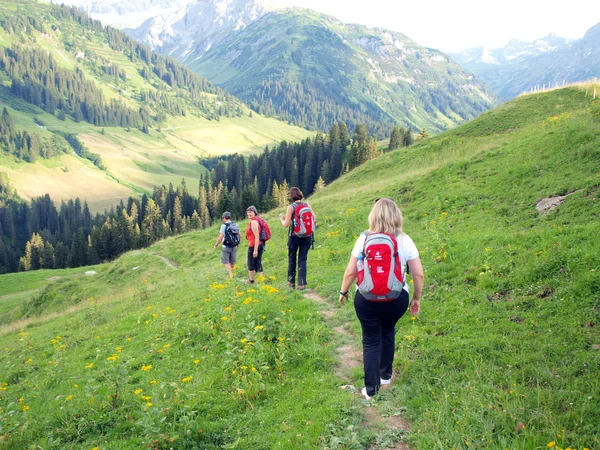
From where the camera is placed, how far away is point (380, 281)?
225 inches

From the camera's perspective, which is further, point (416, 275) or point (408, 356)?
point (408, 356)

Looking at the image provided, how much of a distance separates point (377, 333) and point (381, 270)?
125 cm

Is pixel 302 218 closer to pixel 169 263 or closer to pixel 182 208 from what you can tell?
pixel 169 263

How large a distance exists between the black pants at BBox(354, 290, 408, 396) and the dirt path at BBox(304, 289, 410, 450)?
0.50 metres

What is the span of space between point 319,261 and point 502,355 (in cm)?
1019

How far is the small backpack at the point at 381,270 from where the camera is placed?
5727 mm

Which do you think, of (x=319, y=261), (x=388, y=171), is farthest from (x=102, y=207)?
(x=319, y=261)

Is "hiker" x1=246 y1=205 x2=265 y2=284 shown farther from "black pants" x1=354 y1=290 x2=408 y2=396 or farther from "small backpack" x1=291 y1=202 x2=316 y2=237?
"black pants" x1=354 y1=290 x2=408 y2=396

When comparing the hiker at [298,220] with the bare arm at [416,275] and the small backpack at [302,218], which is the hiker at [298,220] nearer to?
the small backpack at [302,218]

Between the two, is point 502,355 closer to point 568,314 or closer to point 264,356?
point 568,314

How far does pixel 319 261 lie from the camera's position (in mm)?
16297

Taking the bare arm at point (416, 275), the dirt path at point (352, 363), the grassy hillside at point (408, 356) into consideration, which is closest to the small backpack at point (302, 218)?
the grassy hillside at point (408, 356)

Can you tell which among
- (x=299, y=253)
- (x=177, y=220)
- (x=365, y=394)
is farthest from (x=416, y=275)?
(x=177, y=220)

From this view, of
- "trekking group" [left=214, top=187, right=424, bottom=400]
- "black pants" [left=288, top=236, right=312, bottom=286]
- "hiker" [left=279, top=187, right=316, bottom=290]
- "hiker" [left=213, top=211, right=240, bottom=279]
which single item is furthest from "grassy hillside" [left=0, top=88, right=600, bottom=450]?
"hiker" [left=213, top=211, right=240, bottom=279]
